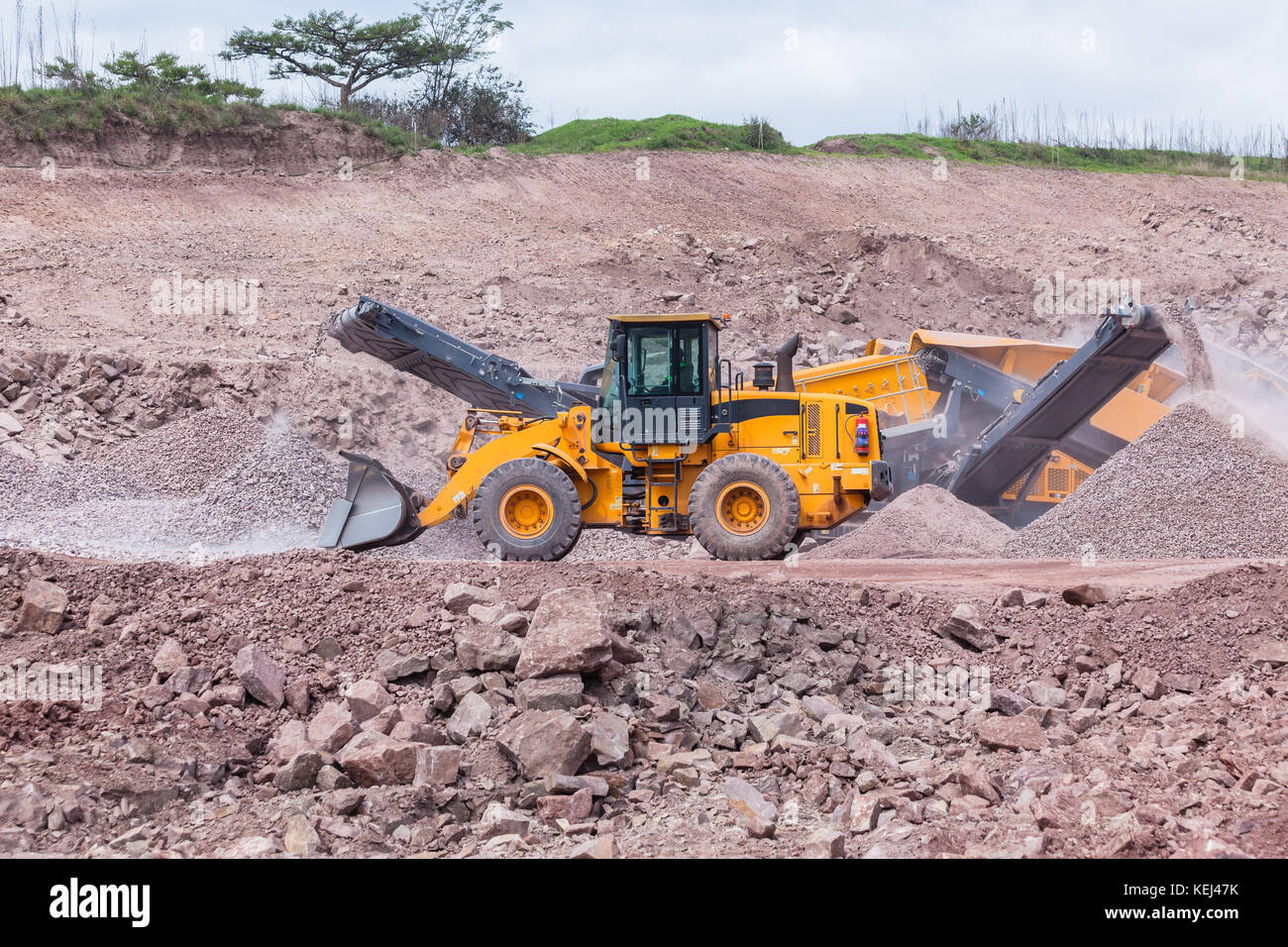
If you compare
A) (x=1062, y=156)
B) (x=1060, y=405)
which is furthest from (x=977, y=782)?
(x=1062, y=156)

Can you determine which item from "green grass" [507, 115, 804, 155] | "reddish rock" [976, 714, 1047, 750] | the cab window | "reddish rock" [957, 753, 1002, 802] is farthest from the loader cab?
"green grass" [507, 115, 804, 155]

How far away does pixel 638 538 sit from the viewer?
49.2 ft

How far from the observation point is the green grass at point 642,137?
98.4 ft

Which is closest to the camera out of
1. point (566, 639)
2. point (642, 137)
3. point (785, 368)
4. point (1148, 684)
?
point (566, 639)

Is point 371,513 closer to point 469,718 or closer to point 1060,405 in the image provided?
point 469,718

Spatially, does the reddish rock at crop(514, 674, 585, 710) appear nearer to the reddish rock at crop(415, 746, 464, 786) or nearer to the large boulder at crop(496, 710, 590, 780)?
the large boulder at crop(496, 710, 590, 780)

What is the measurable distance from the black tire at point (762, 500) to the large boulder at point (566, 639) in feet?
13.6

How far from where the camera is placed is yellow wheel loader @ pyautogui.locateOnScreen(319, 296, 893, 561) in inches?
421

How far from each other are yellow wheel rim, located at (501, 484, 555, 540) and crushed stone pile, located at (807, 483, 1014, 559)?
3468 mm

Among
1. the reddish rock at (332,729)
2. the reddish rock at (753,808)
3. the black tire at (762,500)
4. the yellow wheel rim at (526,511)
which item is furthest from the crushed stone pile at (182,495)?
the reddish rock at (753,808)

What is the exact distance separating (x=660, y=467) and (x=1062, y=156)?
26.6 meters

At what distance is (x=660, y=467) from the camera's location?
435 inches

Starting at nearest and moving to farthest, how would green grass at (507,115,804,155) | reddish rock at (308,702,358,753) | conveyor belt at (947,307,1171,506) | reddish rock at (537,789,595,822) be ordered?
reddish rock at (537,789,595,822), reddish rock at (308,702,358,753), conveyor belt at (947,307,1171,506), green grass at (507,115,804,155)
